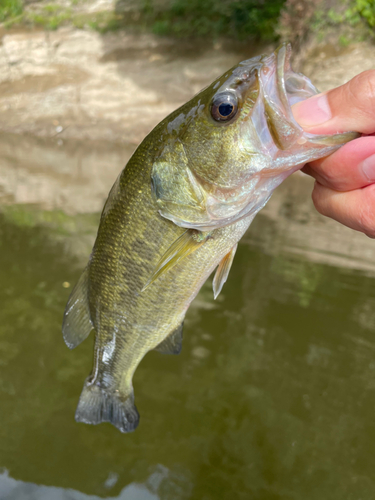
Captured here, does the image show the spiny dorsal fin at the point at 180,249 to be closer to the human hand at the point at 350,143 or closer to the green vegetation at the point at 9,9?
the human hand at the point at 350,143

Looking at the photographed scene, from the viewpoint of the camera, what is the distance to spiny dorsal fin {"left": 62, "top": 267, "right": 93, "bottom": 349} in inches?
86.1

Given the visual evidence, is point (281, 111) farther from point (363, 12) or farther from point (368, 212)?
point (363, 12)

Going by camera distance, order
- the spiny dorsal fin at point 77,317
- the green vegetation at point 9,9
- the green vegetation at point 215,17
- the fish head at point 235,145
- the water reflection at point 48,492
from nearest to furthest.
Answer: the fish head at point 235,145, the spiny dorsal fin at point 77,317, the water reflection at point 48,492, the green vegetation at point 215,17, the green vegetation at point 9,9

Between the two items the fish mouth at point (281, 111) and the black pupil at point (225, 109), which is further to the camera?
the black pupil at point (225, 109)

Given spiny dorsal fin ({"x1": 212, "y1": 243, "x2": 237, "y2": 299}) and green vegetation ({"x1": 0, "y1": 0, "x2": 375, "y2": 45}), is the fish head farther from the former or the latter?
green vegetation ({"x1": 0, "y1": 0, "x2": 375, "y2": 45})

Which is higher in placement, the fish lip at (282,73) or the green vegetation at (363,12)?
the fish lip at (282,73)

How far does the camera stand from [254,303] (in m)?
4.68

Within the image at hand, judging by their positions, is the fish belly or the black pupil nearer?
the black pupil

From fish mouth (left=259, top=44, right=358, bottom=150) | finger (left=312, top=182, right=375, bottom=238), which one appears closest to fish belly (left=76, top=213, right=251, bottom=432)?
finger (left=312, top=182, right=375, bottom=238)

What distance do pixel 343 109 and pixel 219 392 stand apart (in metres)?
2.85

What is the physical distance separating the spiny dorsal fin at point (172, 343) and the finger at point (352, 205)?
3.27 feet

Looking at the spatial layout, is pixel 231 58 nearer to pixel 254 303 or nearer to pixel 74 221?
pixel 74 221

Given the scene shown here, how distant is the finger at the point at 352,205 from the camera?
1665 mm

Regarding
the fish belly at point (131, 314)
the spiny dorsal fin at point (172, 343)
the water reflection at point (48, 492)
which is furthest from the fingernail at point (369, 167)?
the water reflection at point (48, 492)
